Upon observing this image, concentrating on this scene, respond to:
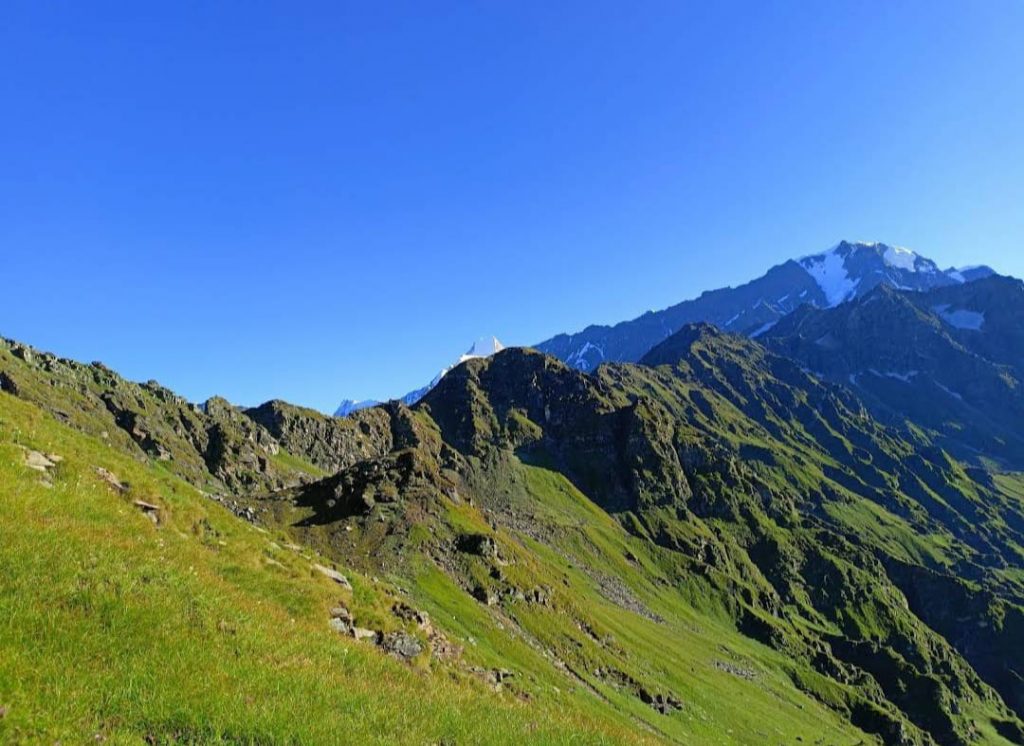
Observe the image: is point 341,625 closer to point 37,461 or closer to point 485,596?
point 37,461

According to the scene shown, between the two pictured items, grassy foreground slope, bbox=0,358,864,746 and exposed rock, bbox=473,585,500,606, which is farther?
exposed rock, bbox=473,585,500,606

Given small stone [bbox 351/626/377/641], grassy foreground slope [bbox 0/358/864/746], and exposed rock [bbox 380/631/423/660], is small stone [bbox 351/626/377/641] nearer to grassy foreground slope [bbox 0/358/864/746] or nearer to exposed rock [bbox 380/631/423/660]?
exposed rock [bbox 380/631/423/660]

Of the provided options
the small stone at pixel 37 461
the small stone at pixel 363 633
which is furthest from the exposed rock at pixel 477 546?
the small stone at pixel 37 461

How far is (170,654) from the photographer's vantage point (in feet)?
49.4

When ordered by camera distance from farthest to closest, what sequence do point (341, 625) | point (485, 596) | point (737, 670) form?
point (737, 670) → point (485, 596) → point (341, 625)

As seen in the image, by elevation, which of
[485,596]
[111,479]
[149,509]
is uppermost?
[111,479]

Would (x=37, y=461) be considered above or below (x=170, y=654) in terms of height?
above

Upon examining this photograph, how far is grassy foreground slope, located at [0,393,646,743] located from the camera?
12531mm

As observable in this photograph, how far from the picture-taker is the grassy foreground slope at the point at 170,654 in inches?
493

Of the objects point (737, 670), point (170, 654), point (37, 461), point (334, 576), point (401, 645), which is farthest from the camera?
point (737, 670)

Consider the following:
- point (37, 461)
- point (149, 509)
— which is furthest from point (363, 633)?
point (37, 461)

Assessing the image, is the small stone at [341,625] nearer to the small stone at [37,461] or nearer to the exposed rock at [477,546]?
the small stone at [37,461]

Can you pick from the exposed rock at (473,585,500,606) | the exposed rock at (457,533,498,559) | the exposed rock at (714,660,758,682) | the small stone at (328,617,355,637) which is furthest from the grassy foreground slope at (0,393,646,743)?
the exposed rock at (714,660,758,682)

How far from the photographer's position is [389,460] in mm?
115062
